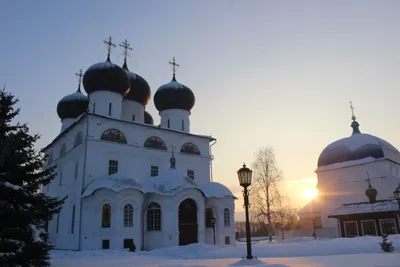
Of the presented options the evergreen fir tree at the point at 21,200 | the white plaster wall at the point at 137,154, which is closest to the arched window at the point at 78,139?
the white plaster wall at the point at 137,154

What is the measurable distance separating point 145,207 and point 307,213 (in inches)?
956

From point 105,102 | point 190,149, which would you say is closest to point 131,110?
point 105,102

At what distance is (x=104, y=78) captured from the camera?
26.3 metres

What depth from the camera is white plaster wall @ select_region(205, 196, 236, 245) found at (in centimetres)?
2509

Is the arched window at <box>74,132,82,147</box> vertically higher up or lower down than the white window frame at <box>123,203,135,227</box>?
higher up

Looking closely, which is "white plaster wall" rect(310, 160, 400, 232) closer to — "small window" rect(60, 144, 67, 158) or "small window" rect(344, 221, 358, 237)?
"small window" rect(344, 221, 358, 237)

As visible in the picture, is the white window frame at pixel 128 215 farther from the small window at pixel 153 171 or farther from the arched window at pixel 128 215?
the small window at pixel 153 171

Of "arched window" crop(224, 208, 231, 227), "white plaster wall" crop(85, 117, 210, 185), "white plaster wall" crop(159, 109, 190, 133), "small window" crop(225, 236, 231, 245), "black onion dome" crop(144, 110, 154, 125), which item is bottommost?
"small window" crop(225, 236, 231, 245)

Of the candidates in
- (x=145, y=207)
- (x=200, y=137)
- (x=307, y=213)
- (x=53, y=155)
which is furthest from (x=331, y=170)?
(x=53, y=155)

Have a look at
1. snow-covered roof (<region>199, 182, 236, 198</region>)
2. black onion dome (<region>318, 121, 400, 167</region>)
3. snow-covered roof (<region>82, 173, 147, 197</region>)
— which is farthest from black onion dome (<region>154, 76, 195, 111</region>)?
black onion dome (<region>318, 121, 400, 167</region>)

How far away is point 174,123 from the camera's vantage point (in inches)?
1187

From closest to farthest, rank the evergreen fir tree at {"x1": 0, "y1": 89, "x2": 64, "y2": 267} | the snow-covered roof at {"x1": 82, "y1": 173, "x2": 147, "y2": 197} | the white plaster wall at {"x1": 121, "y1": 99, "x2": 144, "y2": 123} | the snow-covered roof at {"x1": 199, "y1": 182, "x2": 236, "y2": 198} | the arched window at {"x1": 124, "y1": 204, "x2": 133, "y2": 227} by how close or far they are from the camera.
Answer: the evergreen fir tree at {"x1": 0, "y1": 89, "x2": 64, "y2": 267} → the snow-covered roof at {"x1": 82, "y1": 173, "x2": 147, "y2": 197} → the arched window at {"x1": 124, "y1": 204, "x2": 133, "y2": 227} → the snow-covered roof at {"x1": 199, "y1": 182, "x2": 236, "y2": 198} → the white plaster wall at {"x1": 121, "y1": 99, "x2": 144, "y2": 123}

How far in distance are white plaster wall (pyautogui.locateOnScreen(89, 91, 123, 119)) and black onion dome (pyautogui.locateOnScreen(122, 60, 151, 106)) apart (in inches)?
143

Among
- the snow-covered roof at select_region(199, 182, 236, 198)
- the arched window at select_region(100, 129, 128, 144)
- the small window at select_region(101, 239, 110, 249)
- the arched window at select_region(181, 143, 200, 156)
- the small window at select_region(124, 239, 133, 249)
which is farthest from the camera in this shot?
the arched window at select_region(181, 143, 200, 156)
